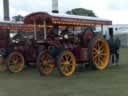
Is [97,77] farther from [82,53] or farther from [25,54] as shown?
[25,54]

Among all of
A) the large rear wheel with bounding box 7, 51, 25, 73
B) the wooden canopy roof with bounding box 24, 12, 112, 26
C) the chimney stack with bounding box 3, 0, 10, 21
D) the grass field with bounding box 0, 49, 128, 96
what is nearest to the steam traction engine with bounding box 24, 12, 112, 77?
the wooden canopy roof with bounding box 24, 12, 112, 26

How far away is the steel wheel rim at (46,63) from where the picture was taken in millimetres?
15367

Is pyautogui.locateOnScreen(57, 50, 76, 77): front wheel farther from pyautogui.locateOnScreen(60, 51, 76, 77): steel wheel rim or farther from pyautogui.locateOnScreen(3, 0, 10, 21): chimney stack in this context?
pyautogui.locateOnScreen(3, 0, 10, 21): chimney stack

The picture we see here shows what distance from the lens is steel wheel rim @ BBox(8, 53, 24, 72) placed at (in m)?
17.0

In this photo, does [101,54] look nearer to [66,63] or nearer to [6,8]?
[66,63]

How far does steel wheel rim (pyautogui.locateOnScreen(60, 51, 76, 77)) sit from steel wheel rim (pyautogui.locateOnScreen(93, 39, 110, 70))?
67.5 inches

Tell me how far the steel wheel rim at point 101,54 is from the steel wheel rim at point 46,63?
2.18 m

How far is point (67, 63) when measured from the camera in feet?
49.9

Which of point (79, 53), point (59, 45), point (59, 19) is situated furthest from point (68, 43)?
point (59, 19)

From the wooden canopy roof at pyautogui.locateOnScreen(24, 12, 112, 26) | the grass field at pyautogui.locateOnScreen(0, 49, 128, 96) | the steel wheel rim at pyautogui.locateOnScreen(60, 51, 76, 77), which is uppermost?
the wooden canopy roof at pyautogui.locateOnScreen(24, 12, 112, 26)

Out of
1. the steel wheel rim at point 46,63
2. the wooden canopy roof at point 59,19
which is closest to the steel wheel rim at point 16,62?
the wooden canopy roof at point 59,19

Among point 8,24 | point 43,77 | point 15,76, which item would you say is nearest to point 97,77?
point 43,77

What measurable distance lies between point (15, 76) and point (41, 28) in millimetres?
2474

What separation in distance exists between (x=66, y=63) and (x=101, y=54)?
2.76 metres
